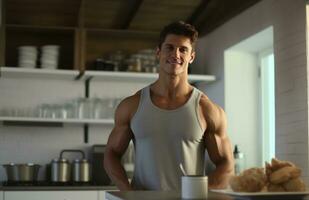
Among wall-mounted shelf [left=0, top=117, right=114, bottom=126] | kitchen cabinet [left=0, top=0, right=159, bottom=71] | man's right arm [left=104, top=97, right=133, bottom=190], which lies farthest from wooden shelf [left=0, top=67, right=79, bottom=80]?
man's right arm [left=104, top=97, right=133, bottom=190]

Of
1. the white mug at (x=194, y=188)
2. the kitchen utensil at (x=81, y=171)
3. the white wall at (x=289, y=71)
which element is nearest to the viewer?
the white mug at (x=194, y=188)

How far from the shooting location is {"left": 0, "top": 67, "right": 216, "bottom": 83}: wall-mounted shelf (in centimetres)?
456

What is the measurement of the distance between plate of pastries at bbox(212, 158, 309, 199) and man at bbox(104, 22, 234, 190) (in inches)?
24.9

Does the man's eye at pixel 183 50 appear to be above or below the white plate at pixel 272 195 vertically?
above

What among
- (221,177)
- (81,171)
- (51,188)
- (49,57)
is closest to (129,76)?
(49,57)

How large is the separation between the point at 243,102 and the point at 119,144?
2411mm

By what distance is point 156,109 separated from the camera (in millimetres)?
2420

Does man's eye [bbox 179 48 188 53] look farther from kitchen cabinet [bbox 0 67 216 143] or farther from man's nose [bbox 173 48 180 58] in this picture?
kitchen cabinet [bbox 0 67 216 143]

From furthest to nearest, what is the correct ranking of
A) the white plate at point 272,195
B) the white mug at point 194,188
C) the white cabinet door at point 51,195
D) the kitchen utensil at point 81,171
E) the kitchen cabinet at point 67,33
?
the kitchen cabinet at point 67,33 < the kitchen utensil at point 81,171 < the white cabinet door at point 51,195 < the white mug at point 194,188 < the white plate at point 272,195

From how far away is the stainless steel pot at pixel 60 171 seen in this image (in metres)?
4.61

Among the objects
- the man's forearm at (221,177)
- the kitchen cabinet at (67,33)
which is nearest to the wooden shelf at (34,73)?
the kitchen cabinet at (67,33)

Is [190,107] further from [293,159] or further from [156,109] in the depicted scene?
[293,159]

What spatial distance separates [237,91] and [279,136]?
117cm

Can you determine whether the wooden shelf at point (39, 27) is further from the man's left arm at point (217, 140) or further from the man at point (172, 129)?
the man's left arm at point (217, 140)
